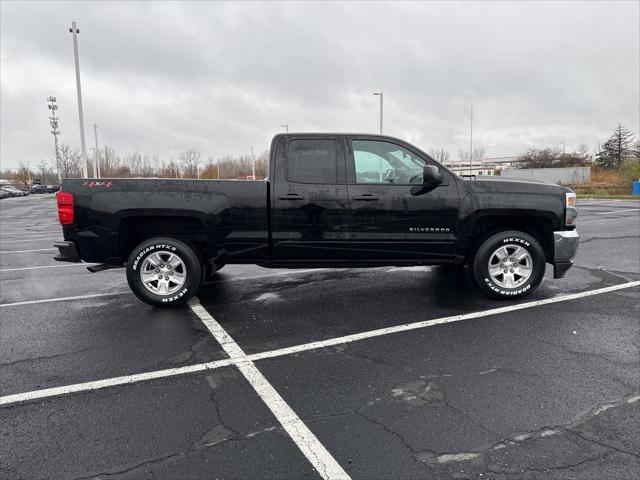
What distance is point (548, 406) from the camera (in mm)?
3037

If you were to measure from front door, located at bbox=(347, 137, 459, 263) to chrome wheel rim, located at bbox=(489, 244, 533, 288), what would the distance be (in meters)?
0.59

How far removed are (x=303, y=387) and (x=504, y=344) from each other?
198cm

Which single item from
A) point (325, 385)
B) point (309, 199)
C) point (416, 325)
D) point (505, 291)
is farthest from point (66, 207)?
point (505, 291)

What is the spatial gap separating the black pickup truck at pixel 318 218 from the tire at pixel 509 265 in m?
0.01

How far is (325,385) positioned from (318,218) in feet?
7.51

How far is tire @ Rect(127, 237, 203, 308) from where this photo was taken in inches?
203

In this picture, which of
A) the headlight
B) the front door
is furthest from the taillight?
the headlight

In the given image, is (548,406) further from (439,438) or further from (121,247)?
(121,247)

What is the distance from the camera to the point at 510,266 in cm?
546

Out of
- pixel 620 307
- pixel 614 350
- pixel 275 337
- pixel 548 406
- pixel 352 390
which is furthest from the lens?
pixel 620 307

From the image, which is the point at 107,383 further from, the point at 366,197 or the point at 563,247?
the point at 563,247

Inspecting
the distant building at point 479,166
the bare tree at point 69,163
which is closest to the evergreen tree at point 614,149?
the distant building at point 479,166

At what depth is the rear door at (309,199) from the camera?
5176 mm

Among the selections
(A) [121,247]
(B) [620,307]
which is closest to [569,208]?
(B) [620,307]
